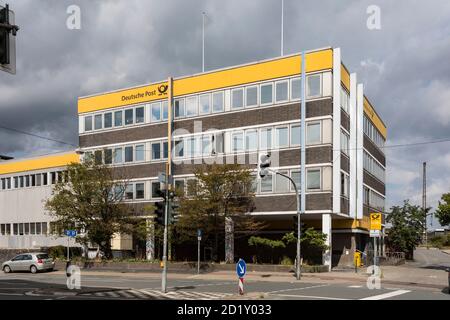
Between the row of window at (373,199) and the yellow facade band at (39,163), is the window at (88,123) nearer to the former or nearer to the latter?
the yellow facade band at (39,163)

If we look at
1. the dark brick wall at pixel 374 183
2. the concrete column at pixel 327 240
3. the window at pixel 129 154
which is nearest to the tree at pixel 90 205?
the window at pixel 129 154

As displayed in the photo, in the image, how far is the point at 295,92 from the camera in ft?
125

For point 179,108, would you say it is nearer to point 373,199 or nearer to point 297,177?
point 297,177

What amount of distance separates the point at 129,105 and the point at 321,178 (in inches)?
719

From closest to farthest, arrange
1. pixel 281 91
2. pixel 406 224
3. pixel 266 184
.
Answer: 1. pixel 281 91
2. pixel 266 184
3. pixel 406 224

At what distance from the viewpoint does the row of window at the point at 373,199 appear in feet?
156

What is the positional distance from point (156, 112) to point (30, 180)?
69.2ft

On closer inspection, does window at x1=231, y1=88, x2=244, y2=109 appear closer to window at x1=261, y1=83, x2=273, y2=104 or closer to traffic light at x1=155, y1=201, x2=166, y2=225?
window at x1=261, y1=83, x2=273, y2=104

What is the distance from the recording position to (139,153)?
4641cm

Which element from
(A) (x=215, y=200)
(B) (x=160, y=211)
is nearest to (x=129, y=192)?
(A) (x=215, y=200)

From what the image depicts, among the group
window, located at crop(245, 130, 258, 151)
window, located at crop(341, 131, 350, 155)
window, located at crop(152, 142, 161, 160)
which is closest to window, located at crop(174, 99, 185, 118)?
window, located at crop(152, 142, 161, 160)
